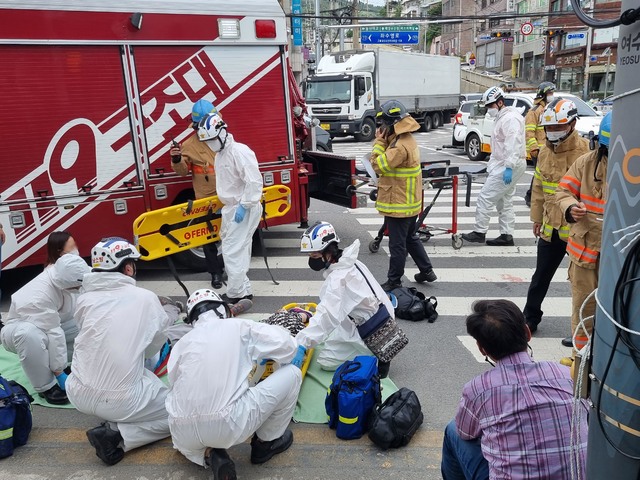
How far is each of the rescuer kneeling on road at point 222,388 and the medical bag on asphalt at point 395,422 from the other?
60cm

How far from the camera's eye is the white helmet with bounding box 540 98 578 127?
4.80m

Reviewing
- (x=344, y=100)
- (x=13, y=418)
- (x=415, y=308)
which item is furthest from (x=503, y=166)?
(x=344, y=100)

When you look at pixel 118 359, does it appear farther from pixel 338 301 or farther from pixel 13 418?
pixel 338 301

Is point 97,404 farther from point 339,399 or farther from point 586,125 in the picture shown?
point 586,125

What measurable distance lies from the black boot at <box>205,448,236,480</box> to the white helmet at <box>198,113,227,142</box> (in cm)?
357

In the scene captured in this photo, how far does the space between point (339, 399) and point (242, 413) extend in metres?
0.76

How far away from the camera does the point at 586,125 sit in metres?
14.4

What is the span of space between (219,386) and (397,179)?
371 cm

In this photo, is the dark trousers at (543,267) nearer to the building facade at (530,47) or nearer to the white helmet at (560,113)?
→ the white helmet at (560,113)

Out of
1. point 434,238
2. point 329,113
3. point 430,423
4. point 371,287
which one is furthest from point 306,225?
point 329,113

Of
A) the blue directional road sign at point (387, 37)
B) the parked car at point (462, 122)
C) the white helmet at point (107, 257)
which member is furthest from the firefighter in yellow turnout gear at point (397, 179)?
the blue directional road sign at point (387, 37)

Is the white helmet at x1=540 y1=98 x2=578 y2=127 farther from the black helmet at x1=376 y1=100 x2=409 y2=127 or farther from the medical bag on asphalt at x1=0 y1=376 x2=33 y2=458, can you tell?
the medical bag on asphalt at x1=0 y1=376 x2=33 y2=458

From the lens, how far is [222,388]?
3236 millimetres

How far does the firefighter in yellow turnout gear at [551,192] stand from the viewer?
190 inches
